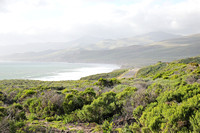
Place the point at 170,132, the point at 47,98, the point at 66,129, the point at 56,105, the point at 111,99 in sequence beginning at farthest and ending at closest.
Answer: the point at 47,98 < the point at 56,105 < the point at 111,99 < the point at 66,129 < the point at 170,132

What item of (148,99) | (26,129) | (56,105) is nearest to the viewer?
(26,129)

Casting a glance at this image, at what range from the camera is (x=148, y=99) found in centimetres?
637

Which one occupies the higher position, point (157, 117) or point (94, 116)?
point (157, 117)

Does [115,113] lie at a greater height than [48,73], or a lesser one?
lesser

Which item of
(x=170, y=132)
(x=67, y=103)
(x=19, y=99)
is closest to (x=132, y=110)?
(x=170, y=132)

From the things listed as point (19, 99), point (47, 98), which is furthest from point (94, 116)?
point (19, 99)

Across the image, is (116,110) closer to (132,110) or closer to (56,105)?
(132,110)

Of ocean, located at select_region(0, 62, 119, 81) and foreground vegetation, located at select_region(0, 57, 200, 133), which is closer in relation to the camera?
foreground vegetation, located at select_region(0, 57, 200, 133)

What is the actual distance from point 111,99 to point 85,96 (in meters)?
2.02

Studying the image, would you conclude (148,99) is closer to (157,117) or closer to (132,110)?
(132,110)

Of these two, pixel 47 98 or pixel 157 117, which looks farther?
pixel 47 98

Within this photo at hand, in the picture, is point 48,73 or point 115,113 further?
point 48,73

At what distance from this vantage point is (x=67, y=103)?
26.2 ft

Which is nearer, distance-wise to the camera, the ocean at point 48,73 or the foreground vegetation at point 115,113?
the foreground vegetation at point 115,113
